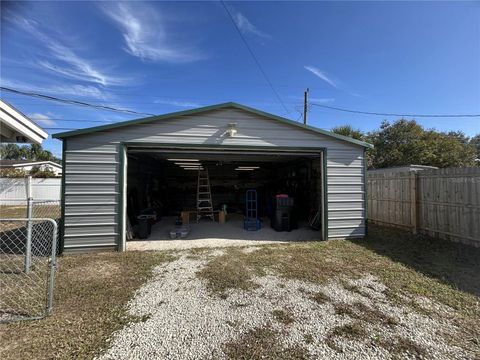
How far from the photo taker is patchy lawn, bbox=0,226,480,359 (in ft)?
7.42

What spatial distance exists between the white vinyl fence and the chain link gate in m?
14.7

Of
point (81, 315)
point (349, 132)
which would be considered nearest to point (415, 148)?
point (349, 132)

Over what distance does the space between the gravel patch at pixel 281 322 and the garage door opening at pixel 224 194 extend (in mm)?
3426

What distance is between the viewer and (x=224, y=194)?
1380 centimetres

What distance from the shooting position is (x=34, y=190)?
59.2 feet

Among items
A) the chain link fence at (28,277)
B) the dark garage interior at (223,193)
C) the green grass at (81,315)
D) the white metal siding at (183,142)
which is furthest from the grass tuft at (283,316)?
the dark garage interior at (223,193)

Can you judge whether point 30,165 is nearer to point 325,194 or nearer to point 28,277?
point 28,277

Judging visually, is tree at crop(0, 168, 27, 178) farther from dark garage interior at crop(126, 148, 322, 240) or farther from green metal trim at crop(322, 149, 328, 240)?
→ green metal trim at crop(322, 149, 328, 240)

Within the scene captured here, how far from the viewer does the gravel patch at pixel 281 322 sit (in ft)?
7.31

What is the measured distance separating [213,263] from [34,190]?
20.3 meters

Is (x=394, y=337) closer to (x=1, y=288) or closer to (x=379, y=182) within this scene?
(x=1, y=288)

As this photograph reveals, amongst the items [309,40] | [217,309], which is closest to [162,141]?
[217,309]

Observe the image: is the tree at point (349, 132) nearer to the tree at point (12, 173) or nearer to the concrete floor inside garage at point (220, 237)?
the concrete floor inside garage at point (220, 237)

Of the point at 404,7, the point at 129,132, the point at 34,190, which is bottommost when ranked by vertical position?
the point at 34,190
